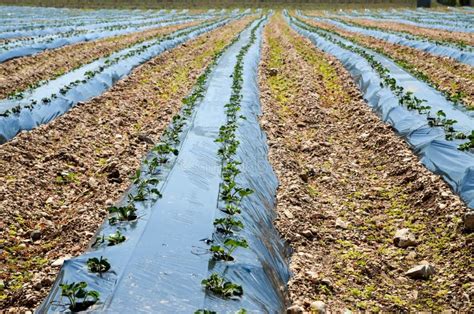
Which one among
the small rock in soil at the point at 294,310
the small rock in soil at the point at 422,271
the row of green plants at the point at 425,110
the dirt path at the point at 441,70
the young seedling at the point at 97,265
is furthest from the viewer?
the dirt path at the point at 441,70

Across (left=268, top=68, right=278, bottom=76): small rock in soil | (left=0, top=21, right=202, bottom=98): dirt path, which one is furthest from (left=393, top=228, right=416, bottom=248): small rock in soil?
(left=268, top=68, right=278, bottom=76): small rock in soil

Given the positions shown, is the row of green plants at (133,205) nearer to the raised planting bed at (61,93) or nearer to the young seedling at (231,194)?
the young seedling at (231,194)

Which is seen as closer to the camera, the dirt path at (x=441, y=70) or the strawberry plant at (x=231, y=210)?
the strawberry plant at (x=231, y=210)

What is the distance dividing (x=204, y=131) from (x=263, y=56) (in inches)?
408

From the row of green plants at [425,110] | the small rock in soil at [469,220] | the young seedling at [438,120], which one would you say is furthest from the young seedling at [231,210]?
the young seedling at [438,120]

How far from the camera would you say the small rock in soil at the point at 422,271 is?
502 centimetres

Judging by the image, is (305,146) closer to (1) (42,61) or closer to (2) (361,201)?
(2) (361,201)

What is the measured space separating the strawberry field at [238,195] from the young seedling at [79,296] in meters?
0.01

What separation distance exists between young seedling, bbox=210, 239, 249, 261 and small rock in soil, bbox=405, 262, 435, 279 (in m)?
1.79

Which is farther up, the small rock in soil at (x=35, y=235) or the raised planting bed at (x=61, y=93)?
the raised planting bed at (x=61, y=93)

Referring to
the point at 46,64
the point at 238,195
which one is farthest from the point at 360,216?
the point at 46,64

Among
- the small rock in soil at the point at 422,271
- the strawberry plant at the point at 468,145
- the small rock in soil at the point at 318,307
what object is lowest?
the small rock in soil at the point at 318,307

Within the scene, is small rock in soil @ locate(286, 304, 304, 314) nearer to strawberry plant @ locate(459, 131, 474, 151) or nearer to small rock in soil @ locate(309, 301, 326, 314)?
small rock in soil @ locate(309, 301, 326, 314)

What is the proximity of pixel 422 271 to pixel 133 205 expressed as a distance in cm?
317
